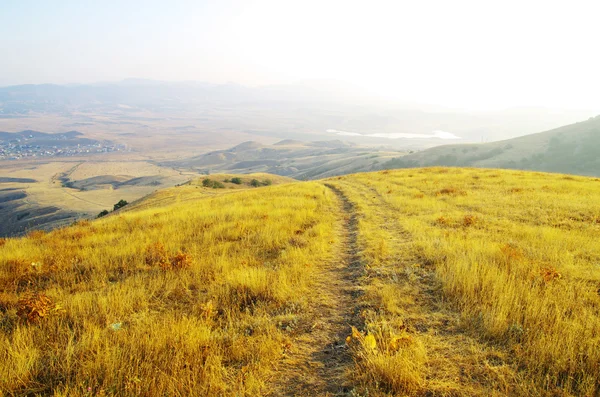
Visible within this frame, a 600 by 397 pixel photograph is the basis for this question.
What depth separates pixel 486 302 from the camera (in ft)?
18.1

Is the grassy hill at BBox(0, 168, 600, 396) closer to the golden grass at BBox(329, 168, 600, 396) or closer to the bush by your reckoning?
the golden grass at BBox(329, 168, 600, 396)

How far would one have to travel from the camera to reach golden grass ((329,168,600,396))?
12.5 ft

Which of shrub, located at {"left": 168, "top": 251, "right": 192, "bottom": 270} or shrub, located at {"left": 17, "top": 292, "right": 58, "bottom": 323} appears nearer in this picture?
shrub, located at {"left": 17, "top": 292, "right": 58, "bottom": 323}

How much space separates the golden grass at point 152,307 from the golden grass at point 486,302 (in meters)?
1.72

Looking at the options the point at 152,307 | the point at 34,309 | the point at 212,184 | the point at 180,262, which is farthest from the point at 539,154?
the point at 34,309

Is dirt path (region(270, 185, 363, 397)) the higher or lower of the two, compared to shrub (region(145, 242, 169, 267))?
lower

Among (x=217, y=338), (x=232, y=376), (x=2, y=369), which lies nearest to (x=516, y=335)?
(x=232, y=376)

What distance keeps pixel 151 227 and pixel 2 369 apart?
9.30 metres

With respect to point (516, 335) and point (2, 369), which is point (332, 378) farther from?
point (2, 369)

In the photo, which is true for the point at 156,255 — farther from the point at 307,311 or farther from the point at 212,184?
the point at 212,184

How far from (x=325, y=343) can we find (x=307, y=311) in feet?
3.37

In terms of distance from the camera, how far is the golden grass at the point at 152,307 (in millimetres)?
3896

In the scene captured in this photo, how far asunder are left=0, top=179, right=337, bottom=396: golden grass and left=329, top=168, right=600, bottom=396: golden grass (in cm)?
172

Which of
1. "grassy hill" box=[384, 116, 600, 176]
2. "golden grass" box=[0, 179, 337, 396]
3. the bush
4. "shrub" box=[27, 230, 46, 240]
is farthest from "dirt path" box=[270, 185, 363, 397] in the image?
"grassy hill" box=[384, 116, 600, 176]
